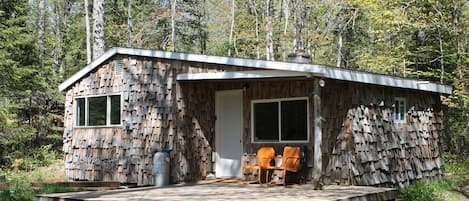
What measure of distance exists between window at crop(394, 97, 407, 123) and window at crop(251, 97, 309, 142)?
2273mm

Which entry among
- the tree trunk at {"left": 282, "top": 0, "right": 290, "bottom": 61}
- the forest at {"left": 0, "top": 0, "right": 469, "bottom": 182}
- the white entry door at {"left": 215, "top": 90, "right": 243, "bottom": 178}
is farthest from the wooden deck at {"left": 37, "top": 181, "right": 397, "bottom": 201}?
the tree trunk at {"left": 282, "top": 0, "right": 290, "bottom": 61}

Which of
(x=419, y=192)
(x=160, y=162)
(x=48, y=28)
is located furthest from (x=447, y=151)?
(x=48, y=28)

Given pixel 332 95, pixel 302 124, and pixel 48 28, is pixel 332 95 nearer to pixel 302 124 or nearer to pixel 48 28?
pixel 302 124

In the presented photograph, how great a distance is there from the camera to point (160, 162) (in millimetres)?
9766

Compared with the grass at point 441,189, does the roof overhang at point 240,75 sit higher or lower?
higher

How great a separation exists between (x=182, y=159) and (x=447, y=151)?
12383 millimetres

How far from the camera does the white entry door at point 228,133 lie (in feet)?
34.4

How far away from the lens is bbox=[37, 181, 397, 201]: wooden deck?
7.27m

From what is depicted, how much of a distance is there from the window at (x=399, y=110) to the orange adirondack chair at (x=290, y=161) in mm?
2631

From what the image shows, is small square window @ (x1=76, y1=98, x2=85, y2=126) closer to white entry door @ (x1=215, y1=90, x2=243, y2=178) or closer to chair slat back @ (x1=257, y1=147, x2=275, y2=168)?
white entry door @ (x1=215, y1=90, x2=243, y2=178)

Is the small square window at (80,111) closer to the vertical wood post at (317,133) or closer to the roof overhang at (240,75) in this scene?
the roof overhang at (240,75)

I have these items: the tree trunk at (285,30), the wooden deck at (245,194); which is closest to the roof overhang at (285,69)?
the wooden deck at (245,194)

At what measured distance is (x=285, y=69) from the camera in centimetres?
825

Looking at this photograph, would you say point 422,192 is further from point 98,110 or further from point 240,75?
point 98,110
